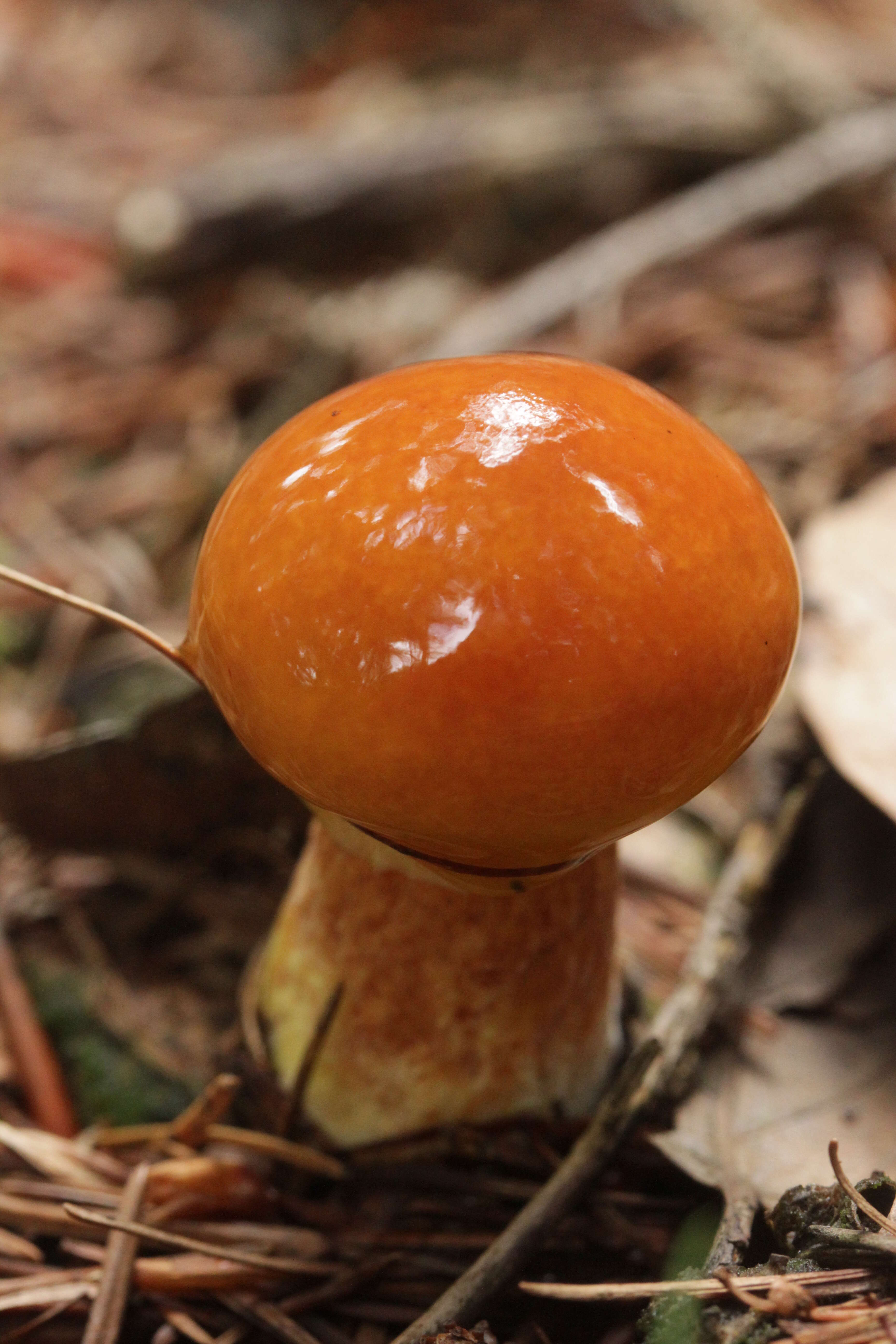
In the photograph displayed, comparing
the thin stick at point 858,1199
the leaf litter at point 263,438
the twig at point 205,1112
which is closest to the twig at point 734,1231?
the leaf litter at point 263,438

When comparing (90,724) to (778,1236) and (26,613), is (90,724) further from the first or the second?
(778,1236)

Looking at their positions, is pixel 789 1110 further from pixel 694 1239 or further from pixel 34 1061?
pixel 34 1061

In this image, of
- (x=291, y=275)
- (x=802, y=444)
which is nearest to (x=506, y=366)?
(x=802, y=444)

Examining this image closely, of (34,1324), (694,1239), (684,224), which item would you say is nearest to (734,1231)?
(694,1239)

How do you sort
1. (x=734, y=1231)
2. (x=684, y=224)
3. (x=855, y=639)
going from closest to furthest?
(x=734, y=1231) < (x=855, y=639) < (x=684, y=224)

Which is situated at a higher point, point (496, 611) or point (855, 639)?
point (496, 611)
